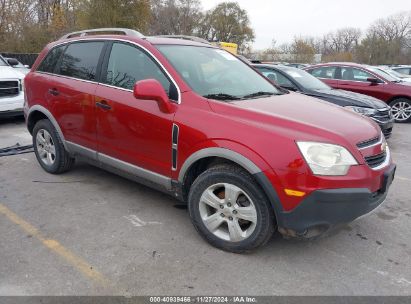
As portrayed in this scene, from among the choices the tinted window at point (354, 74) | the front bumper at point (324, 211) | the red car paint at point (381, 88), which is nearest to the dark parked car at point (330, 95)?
the red car paint at point (381, 88)

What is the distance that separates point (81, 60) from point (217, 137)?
7.46 ft

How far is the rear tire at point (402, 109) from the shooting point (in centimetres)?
988

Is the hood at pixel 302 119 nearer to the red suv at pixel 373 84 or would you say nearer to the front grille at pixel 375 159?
the front grille at pixel 375 159

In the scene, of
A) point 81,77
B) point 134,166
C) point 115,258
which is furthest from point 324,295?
point 81,77

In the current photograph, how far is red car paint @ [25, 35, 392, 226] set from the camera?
2.81m

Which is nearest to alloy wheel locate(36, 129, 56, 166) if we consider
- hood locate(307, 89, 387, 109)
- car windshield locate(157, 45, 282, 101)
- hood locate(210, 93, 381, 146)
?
car windshield locate(157, 45, 282, 101)

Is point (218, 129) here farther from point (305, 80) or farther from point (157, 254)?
point (305, 80)

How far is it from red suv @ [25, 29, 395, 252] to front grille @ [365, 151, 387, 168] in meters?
0.01

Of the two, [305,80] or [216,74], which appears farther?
[305,80]

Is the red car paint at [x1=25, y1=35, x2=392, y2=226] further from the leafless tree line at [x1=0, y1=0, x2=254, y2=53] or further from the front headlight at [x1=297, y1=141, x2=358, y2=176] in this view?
the leafless tree line at [x1=0, y1=0, x2=254, y2=53]

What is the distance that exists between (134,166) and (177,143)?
70 centimetres

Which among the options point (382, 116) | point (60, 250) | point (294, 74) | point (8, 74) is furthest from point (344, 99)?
point (8, 74)

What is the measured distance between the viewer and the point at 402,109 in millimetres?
9984

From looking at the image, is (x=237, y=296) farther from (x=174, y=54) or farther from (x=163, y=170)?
(x=174, y=54)
